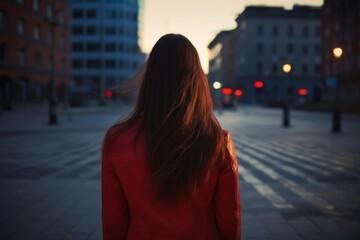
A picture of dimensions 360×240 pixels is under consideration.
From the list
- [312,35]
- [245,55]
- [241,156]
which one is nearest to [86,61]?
[245,55]

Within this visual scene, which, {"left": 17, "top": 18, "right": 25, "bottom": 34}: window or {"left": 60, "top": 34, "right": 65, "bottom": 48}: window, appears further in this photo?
{"left": 60, "top": 34, "right": 65, "bottom": 48}: window

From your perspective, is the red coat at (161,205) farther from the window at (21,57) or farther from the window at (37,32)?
the window at (37,32)

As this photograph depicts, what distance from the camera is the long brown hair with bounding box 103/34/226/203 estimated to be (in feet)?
5.83

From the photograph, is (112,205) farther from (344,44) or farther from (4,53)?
(344,44)

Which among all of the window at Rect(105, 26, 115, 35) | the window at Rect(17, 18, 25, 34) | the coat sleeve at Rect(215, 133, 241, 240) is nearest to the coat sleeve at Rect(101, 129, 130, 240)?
the coat sleeve at Rect(215, 133, 241, 240)

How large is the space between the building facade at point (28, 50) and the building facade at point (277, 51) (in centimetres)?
3863

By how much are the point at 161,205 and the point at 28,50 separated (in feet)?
153

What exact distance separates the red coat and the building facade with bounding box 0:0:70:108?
36396 mm

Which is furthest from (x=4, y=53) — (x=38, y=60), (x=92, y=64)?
(x=92, y=64)

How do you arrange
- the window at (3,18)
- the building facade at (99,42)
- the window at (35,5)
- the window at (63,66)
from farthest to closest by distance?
the building facade at (99,42) < the window at (63,66) < the window at (35,5) < the window at (3,18)

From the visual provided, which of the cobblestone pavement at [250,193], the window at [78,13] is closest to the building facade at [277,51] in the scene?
the window at [78,13]

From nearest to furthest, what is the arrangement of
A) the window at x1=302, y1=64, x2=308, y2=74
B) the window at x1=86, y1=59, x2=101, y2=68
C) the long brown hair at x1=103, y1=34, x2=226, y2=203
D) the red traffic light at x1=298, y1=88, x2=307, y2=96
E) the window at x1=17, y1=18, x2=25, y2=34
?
the long brown hair at x1=103, y1=34, x2=226, y2=203 < the window at x1=17, y1=18, x2=25, y2=34 < the red traffic light at x1=298, y1=88, x2=307, y2=96 < the window at x1=302, y1=64, x2=308, y2=74 < the window at x1=86, y1=59, x2=101, y2=68

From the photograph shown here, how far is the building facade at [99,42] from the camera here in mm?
91500

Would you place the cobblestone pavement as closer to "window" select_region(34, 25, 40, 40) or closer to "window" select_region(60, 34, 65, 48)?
"window" select_region(34, 25, 40, 40)
